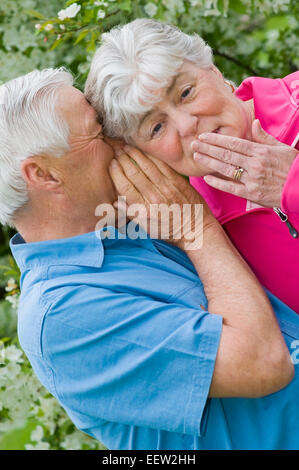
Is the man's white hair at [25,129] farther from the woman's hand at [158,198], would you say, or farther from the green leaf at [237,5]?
the green leaf at [237,5]

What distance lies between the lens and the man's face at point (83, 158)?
2.36 m

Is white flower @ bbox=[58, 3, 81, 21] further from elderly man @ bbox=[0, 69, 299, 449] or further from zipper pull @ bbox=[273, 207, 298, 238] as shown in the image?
zipper pull @ bbox=[273, 207, 298, 238]

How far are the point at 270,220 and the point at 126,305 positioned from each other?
72cm

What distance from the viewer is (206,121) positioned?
7.67 ft

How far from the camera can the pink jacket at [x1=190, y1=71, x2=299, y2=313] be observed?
2381mm

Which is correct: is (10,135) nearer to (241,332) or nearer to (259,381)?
(241,332)

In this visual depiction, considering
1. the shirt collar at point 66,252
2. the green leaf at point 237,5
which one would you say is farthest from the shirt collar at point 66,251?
the green leaf at point 237,5

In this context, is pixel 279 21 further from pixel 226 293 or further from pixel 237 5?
pixel 226 293

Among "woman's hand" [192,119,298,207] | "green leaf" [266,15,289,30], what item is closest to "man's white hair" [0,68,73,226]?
"woman's hand" [192,119,298,207]

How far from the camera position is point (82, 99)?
2.41 meters

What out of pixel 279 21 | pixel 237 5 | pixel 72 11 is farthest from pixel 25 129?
pixel 279 21

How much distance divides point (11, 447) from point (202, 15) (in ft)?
11.2

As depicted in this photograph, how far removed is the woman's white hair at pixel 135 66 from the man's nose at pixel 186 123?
0.11m

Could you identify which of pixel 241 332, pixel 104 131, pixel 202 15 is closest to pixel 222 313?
pixel 241 332
